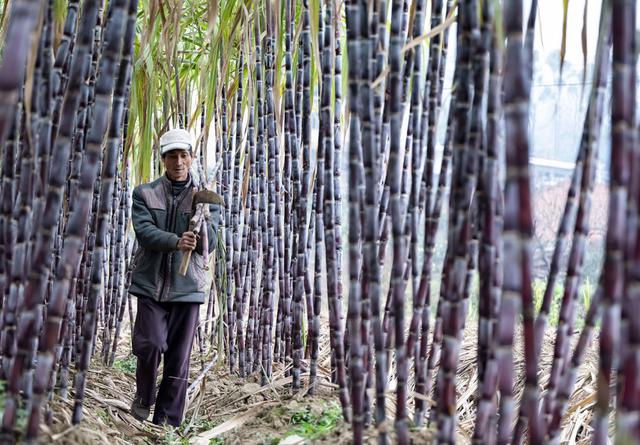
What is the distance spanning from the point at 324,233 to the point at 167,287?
3.34 feet

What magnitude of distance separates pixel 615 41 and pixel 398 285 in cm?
58

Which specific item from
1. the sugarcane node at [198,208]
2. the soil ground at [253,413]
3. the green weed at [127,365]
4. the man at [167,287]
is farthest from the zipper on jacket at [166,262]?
the green weed at [127,365]

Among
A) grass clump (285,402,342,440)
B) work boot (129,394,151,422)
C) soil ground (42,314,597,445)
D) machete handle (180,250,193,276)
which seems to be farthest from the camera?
work boot (129,394,151,422)

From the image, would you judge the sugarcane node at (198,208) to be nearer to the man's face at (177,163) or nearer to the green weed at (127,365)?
the man's face at (177,163)

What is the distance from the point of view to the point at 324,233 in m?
2.08

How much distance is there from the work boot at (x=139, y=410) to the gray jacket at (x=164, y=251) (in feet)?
1.33

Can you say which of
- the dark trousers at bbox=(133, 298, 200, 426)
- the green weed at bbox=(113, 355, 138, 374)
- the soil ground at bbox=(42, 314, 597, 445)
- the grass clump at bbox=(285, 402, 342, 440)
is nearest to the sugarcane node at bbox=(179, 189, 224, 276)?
the dark trousers at bbox=(133, 298, 200, 426)

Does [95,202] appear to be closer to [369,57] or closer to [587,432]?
[369,57]

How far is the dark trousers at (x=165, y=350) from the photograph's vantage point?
2881 millimetres

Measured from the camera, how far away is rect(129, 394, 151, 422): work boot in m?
2.87

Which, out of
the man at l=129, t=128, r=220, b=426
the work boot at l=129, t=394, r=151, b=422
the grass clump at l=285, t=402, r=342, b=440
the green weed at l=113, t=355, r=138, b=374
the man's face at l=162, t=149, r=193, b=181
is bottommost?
the green weed at l=113, t=355, r=138, b=374

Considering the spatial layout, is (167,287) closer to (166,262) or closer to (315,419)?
(166,262)

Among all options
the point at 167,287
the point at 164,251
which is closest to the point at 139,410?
the point at 167,287

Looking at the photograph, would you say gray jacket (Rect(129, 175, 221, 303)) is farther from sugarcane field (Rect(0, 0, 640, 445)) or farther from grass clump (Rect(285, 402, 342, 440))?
grass clump (Rect(285, 402, 342, 440))
